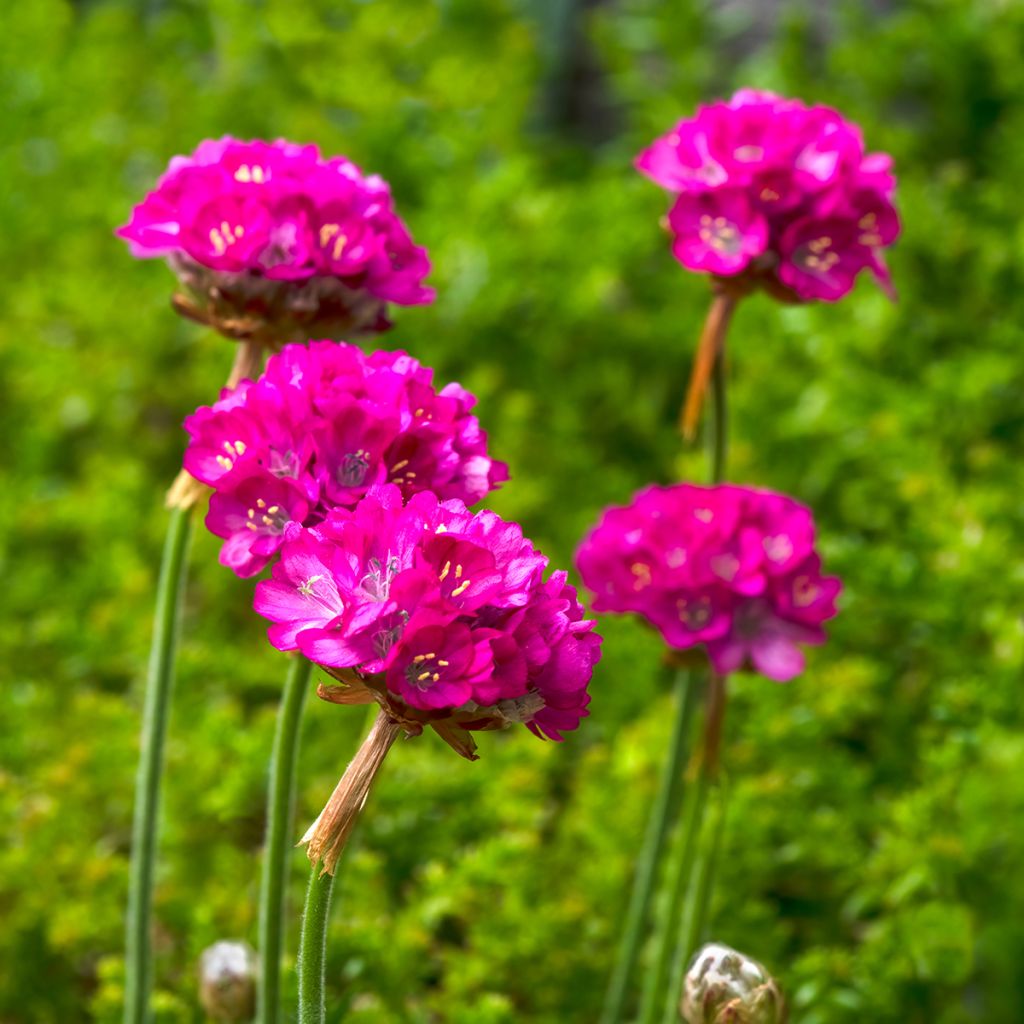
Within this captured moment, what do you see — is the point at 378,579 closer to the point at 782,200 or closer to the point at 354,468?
the point at 354,468

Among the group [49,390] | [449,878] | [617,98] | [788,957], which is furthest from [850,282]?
[617,98]

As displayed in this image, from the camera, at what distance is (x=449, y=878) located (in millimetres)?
1584

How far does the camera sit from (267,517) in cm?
92

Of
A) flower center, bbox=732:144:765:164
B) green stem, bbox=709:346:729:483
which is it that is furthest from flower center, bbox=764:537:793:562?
flower center, bbox=732:144:765:164

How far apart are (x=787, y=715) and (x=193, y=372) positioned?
4.81ft

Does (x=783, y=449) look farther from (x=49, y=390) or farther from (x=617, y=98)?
(x=617, y=98)

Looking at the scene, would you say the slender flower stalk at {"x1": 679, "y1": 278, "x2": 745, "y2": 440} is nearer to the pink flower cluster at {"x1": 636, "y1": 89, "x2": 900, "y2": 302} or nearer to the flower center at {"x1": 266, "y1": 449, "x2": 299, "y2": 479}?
the pink flower cluster at {"x1": 636, "y1": 89, "x2": 900, "y2": 302}

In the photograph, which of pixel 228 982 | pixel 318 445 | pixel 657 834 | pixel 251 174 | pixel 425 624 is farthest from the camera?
pixel 657 834

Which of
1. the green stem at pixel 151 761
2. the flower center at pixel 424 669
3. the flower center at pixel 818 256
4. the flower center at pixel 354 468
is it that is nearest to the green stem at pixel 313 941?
the flower center at pixel 424 669

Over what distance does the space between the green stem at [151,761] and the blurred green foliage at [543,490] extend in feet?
0.52

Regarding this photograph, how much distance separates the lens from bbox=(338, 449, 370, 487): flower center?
92cm

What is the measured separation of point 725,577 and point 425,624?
1.87ft

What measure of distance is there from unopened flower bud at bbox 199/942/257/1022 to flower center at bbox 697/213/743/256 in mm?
725

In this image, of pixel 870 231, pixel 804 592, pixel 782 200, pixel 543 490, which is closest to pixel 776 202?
pixel 782 200
